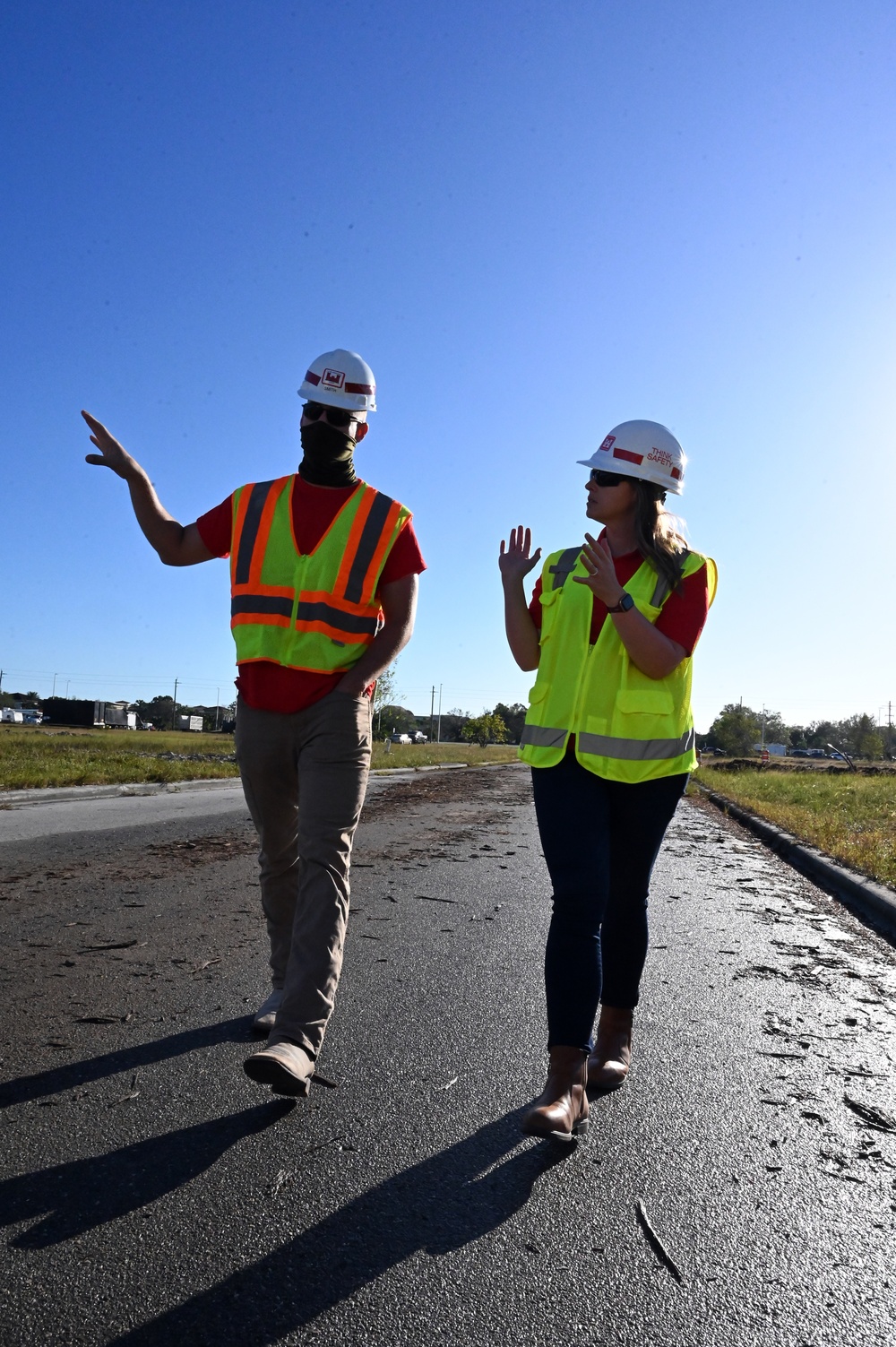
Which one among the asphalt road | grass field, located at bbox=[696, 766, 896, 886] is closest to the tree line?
grass field, located at bbox=[696, 766, 896, 886]

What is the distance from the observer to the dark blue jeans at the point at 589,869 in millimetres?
3018

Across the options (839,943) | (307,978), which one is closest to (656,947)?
(839,943)

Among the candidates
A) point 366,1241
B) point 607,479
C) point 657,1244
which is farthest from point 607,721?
point 366,1241

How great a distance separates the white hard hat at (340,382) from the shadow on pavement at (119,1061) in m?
2.19

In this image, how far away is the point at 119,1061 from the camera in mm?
3354

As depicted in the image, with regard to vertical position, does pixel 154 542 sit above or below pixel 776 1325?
above

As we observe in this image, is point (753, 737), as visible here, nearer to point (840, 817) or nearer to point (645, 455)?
point (840, 817)

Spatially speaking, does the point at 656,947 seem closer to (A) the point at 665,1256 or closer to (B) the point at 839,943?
(B) the point at 839,943

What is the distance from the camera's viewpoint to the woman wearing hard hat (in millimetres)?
3037

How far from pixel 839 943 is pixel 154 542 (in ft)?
15.0

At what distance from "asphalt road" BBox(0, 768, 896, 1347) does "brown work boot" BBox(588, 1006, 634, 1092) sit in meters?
0.08

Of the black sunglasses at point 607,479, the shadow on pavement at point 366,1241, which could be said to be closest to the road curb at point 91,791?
the black sunglasses at point 607,479

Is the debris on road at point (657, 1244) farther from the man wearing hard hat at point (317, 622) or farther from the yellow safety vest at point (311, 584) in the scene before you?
the yellow safety vest at point (311, 584)

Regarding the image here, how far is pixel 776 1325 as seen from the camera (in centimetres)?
203
